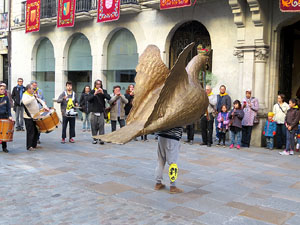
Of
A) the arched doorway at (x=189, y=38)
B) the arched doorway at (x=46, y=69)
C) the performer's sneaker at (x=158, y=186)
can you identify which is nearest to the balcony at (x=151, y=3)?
the arched doorway at (x=189, y=38)

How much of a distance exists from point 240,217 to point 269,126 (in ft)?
20.6

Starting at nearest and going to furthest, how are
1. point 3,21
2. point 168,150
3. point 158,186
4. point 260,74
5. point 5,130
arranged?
point 168,150, point 158,186, point 5,130, point 260,74, point 3,21

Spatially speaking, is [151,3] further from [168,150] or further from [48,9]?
[168,150]

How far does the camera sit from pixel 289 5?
9.97 m

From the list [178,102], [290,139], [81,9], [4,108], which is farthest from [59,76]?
[178,102]

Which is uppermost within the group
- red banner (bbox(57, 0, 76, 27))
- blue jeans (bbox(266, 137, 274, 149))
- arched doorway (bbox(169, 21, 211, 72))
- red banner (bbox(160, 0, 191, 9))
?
red banner (bbox(57, 0, 76, 27))

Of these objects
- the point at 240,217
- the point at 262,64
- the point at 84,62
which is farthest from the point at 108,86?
the point at 240,217

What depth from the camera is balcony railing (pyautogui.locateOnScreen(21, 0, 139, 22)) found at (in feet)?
53.9

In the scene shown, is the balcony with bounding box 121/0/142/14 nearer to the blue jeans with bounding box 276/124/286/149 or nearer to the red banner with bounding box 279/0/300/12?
the red banner with bounding box 279/0/300/12

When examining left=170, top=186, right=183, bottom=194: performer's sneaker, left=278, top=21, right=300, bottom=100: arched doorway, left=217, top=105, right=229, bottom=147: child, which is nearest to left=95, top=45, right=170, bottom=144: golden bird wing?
left=170, top=186, right=183, bottom=194: performer's sneaker

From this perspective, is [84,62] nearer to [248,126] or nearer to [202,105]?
[248,126]

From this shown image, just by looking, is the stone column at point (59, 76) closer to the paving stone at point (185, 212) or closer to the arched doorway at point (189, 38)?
the arched doorway at point (189, 38)

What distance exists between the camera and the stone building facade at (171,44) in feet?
36.9

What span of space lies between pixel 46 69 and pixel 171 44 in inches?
354
